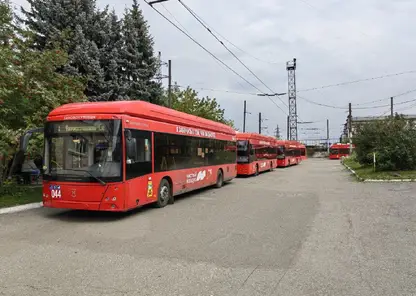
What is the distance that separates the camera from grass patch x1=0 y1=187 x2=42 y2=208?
11.6 m

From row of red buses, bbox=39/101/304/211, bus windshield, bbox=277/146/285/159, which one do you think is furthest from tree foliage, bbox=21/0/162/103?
bus windshield, bbox=277/146/285/159

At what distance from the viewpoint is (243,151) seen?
2548cm

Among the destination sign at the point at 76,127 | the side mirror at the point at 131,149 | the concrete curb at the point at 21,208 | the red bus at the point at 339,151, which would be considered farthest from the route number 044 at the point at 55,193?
the red bus at the point at 339,151

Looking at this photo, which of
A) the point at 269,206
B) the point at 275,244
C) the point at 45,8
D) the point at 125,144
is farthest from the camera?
the point at 45,8

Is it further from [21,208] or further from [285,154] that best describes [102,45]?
[285,154]

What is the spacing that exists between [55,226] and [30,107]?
18.6 ft

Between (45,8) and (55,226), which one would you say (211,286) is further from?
(45,8)

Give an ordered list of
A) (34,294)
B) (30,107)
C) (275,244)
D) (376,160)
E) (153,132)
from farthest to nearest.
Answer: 1. (376,160)
2. (30,107)
3. (153,132)
4. (275,244)
5. (34,294)

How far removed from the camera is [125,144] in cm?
936

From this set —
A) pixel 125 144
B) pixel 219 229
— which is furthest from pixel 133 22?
pixel 219 229

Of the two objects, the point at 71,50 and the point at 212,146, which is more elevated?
the point at 71,50

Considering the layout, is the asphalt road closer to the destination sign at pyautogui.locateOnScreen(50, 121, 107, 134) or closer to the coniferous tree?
the destination sign at pyautogui.locateOnScreen(50, 121, 107, 134)

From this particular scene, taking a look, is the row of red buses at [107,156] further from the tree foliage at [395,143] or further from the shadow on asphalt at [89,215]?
the tree foliage at [395,143]

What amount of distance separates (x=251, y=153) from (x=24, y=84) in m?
16.6
